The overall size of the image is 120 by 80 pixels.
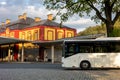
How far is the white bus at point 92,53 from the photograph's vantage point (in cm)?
2703

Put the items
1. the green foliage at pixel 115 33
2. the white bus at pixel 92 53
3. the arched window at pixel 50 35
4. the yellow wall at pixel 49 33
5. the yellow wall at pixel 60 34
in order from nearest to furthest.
Answer: the white bus at pixel 92 53 → the green foliage at pixel 115 33 → the yellow wall at pixel 49 33 → the arched window at pixel 50 35 → the yellow wall at pixel 60 34

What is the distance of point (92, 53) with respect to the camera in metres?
27.2

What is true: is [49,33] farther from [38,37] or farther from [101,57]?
[101,57]

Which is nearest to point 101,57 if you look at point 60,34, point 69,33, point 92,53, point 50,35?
point 92,53

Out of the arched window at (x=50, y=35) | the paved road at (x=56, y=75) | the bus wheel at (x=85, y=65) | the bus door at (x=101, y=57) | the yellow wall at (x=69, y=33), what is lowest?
the paved road at (x=56, y=75)

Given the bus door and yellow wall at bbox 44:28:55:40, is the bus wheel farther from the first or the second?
yellow wall at bbox 44:28:55:40

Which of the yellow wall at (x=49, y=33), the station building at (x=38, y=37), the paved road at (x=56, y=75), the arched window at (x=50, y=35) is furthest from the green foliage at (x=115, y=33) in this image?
the arched window at (x=50, y=35)

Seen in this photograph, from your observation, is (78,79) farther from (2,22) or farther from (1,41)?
(2,22)

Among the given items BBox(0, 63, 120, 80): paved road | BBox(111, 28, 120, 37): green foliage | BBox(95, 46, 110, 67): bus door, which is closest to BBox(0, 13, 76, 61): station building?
BBox(111, 28, 120, 37): green foliage

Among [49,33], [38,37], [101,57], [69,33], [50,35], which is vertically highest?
[69,33]

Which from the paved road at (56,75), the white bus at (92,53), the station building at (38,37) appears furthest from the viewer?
the station building at (38,37)

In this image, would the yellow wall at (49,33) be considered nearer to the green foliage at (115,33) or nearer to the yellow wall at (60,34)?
the yellow wall at (60,34)

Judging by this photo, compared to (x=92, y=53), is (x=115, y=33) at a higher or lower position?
higher

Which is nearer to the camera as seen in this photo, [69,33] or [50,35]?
[50,35]
